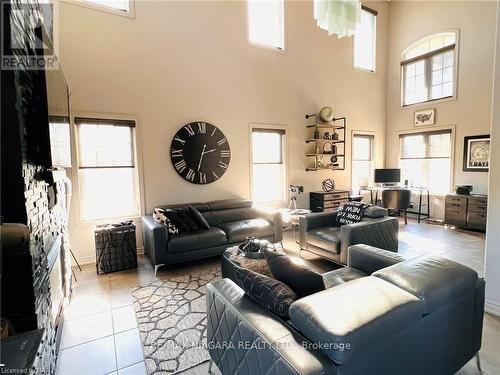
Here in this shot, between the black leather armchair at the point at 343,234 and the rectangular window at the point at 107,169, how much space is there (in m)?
2.73

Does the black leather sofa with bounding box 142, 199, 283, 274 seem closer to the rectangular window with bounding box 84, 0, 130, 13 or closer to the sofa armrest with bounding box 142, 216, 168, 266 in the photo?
the sofa armrest with bounding box 142, 216, 168, 266

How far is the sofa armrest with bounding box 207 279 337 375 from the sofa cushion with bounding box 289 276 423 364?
0.24ft

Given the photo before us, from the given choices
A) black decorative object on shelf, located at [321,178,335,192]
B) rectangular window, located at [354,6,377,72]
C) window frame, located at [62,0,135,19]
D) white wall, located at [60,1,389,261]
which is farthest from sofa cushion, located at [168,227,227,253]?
rectangular window, located at [354,6,377,72]

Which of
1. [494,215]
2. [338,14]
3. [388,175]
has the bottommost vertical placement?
[494,215]

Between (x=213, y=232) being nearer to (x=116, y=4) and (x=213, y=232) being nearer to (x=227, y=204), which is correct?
(x=227, y=204)

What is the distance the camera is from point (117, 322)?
2.51 m

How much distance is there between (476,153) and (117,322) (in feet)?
22.8

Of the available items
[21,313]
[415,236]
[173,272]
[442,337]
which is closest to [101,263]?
[173,272]

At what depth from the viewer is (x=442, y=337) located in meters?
1.52

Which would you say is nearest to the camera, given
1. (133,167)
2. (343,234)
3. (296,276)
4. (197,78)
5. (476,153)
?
(296,276)

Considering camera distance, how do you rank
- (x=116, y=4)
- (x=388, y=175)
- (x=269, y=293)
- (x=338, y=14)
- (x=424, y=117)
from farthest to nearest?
1. (x=388, y=175)
2. (x=424, y=117)
3. (x=116, y=4)
4. (x=338, y=14)
5. (x=269, y=293)

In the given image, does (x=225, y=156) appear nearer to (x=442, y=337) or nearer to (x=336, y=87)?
(x=336, y=87)

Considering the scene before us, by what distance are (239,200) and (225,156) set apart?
85cm

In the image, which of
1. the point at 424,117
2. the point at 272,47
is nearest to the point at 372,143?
the point at 424,117
